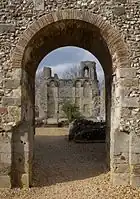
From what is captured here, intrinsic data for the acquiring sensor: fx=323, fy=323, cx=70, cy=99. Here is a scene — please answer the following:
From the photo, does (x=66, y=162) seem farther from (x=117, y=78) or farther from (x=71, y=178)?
(x=117, y=78)

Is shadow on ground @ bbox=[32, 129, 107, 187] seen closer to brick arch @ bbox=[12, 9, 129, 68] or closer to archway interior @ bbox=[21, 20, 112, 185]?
archway interior @ bbox=[21, 20, 112, 185]

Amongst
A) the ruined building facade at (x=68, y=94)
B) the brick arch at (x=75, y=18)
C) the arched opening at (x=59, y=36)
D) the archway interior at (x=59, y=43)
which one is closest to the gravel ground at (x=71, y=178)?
the arched opening at (x=59, y=36)

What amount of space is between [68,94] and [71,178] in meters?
24.8

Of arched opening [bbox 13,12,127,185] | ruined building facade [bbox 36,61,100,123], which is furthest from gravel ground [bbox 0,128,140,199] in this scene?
ruined building facade [bbox 36,61,100,123]

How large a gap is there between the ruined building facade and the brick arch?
23.7 m

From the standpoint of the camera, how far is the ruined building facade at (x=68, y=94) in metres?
31.2

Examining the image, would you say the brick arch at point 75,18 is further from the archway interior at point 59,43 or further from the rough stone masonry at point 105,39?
the archway interior at point 59,43

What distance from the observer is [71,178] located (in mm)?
7875

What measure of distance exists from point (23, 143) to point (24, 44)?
7.01ft

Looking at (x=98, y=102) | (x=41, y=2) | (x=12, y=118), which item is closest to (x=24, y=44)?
(x=41, y=2)

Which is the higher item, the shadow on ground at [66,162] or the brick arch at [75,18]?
the brick arch at [75,18]

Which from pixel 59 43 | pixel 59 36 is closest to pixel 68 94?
pixel 59 43

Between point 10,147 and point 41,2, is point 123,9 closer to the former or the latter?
point 41,2

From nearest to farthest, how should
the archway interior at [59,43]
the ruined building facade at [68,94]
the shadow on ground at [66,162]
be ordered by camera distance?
1. the archway interior at [59,43]
2. the shadow on ground at [66,162]
3. the ruined building facade at [68,94]
